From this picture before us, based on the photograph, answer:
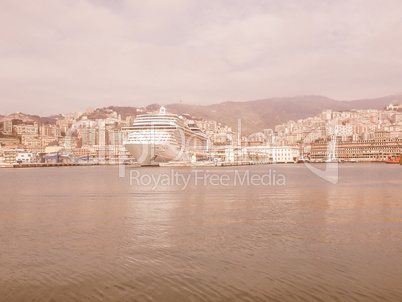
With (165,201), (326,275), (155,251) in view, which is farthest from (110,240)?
(165,201)

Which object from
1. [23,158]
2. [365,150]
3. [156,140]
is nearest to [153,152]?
[156,140]

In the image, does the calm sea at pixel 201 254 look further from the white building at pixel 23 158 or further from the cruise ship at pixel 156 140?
the white building at pixel 23 158

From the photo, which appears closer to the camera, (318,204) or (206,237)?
(206,237)

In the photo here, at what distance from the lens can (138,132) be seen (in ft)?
193

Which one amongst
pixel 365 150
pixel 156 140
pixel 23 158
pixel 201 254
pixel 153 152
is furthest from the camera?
pixel 365 150

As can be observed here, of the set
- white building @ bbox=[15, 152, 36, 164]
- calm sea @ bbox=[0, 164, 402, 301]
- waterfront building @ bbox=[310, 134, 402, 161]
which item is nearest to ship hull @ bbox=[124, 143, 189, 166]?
calm sea @ bbox=[0, 164, 402, 301]

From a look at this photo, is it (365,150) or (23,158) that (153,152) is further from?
(365,150)

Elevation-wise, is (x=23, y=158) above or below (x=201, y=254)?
above

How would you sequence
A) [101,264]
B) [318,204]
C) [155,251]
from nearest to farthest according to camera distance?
1. [101,264]
2. [155,251]
3. [318,204]

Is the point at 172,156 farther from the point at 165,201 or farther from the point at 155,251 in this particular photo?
the point at 155,251

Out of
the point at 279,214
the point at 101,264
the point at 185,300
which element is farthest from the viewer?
the point at 279,214

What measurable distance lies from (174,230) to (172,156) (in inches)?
2010

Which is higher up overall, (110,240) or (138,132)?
(138,132)

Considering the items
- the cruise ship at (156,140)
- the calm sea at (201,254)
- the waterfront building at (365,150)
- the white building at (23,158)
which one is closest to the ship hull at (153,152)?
the cruise ship at (156,140)
